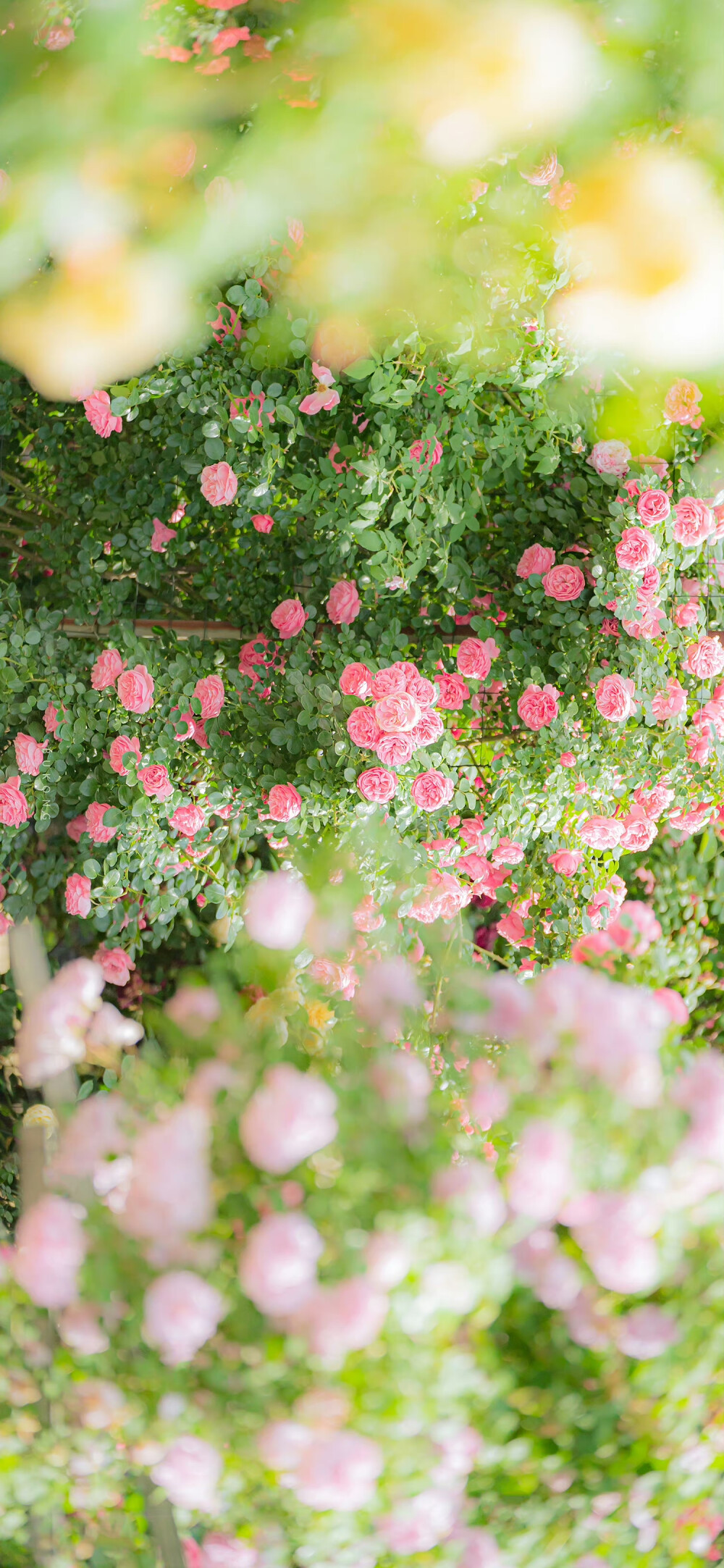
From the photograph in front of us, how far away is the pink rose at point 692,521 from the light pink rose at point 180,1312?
5.23 ft

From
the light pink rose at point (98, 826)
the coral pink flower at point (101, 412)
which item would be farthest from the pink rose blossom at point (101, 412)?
the light pink rose at point (98, 826)

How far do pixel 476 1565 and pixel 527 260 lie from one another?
1.35 metres

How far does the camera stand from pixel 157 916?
6.34ft

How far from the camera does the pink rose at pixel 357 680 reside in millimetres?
1749

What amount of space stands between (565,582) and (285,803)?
26.0 inches

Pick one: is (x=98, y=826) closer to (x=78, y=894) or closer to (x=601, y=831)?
(x=78, y=894)

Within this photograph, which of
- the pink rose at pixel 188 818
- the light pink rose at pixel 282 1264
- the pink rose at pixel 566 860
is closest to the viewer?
the light pink rose at pixel 282 1264

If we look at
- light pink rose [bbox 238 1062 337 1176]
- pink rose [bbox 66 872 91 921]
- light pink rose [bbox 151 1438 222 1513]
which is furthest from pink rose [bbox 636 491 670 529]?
light pink rose [bbox 151 1438 222 1513]

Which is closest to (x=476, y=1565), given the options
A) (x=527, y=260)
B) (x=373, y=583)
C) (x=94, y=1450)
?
(x=94, y=1450)

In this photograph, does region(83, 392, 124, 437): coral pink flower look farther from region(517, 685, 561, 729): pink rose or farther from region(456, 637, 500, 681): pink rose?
region(517, 685, 561, 729): pink rose

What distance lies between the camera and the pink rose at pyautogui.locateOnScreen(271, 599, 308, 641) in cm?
191

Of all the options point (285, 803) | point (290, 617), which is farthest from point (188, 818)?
Answer: point (290, 617)

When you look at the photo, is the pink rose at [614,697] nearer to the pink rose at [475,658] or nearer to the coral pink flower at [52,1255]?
the pink rose at [475,658]

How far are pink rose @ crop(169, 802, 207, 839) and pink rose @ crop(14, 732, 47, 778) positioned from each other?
10.7 inches
